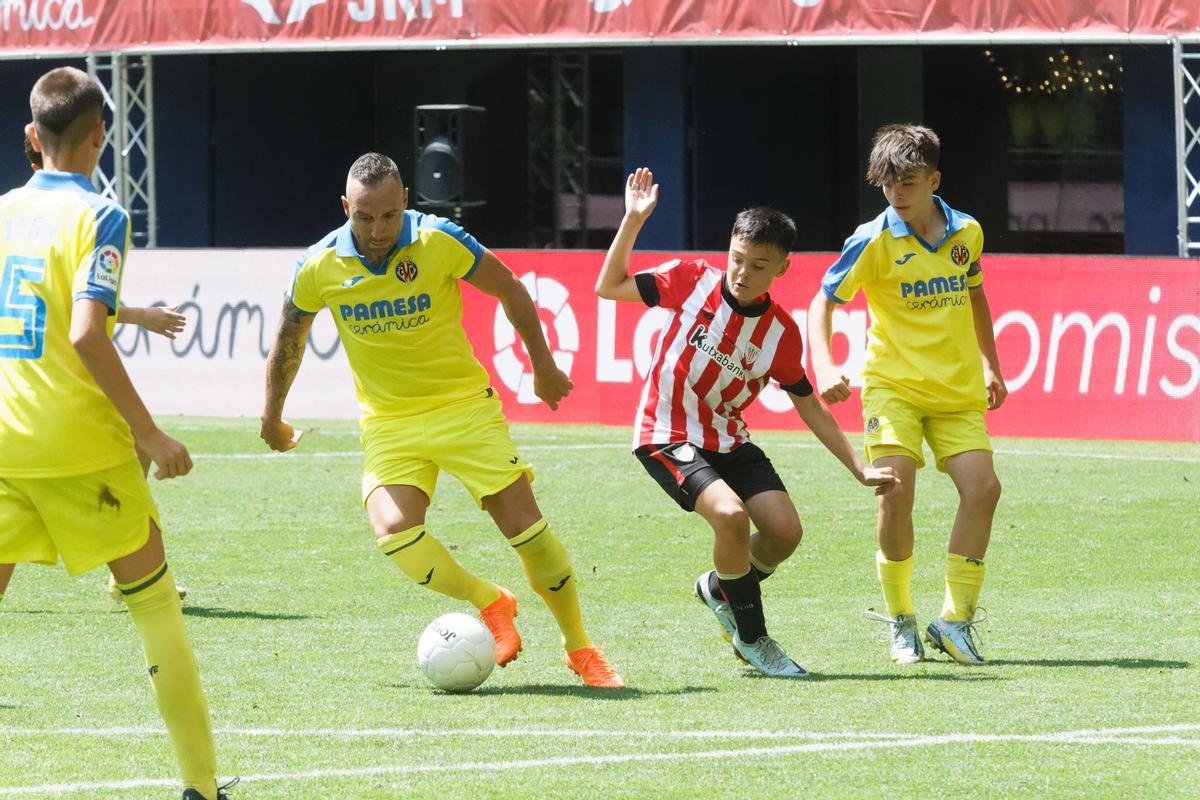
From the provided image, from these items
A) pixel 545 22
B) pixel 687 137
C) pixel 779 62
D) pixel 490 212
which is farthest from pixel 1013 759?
pixel 490 212

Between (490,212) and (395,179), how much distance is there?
69.6ft

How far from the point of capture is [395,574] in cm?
1009

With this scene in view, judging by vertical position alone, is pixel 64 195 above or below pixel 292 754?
above

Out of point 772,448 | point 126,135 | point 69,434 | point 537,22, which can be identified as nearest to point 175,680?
point 69,434

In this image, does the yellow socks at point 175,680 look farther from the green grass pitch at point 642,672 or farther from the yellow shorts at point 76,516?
the green grass pitch at point 642,672

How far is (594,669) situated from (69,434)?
249 centimetres

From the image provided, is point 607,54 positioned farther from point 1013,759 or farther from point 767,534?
point 1013,759

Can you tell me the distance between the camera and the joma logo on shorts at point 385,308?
7301 mm

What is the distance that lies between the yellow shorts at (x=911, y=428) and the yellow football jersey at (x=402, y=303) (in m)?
1.56

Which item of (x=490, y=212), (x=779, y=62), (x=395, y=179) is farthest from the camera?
(x=490, y=212)

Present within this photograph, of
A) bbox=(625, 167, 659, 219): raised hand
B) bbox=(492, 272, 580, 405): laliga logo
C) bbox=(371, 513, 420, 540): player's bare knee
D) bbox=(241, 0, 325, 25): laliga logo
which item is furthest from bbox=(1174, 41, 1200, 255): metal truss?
bbox=(371, 513, 420, 540): player's bare knee

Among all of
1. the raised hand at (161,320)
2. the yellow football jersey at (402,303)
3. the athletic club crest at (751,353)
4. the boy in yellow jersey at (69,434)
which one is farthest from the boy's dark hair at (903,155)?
the boy in yellow jersey at (69,434)

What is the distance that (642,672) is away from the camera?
742 cm

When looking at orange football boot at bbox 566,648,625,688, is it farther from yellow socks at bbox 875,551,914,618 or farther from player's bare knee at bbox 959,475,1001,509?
player's bare knee at bbox 959,475,1001,509
